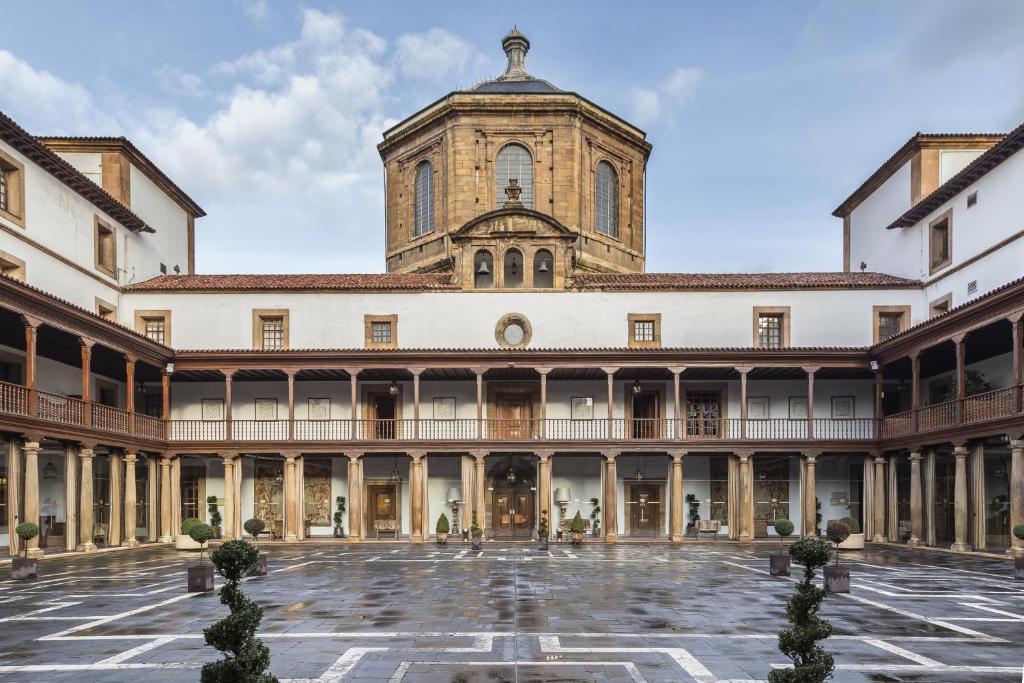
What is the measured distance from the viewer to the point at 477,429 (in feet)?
110

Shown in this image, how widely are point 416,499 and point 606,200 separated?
20120 mm

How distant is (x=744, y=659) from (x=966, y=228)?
1023 inches

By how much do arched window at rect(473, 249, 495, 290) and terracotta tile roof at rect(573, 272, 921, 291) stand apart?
11.7 feet

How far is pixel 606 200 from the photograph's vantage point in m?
45.1

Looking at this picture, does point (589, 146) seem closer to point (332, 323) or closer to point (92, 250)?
point (332, 323)

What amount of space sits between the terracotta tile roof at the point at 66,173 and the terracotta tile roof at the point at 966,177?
3060 centimetres

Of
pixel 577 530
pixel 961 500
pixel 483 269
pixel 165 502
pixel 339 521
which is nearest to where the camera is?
pixel 961 500

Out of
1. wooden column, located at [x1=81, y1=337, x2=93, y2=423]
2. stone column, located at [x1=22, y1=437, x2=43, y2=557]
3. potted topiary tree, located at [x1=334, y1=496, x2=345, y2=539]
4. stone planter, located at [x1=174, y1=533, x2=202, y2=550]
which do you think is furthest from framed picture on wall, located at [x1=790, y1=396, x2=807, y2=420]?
stone column, located at [x1=22, y1=437, x2=43, y2=557]

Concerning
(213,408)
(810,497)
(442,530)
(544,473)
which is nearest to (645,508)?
(544,473)

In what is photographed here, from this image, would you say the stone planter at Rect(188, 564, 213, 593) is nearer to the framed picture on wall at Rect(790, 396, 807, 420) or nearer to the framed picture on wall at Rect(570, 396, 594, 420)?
the framed picture on wall at Rect(570, 396, 594, 420)

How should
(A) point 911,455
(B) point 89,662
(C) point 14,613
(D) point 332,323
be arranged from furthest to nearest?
(D) point 332,323
(A) point 911,455
(C) point 14,613
(B) point 89,662

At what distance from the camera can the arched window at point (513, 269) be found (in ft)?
117

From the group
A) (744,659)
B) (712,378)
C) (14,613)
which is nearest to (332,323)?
(712,378)

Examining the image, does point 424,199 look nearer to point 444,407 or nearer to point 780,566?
point 444,407
